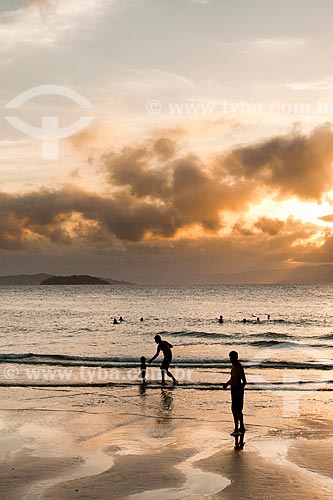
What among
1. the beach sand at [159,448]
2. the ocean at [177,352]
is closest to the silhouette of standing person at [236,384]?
the beach sand at [159,448]

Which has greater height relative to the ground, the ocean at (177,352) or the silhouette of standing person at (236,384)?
the silhouette of standing person at (236,384)

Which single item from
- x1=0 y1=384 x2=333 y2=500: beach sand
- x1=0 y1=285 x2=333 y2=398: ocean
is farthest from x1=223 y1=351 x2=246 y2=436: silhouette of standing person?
x1=0 y1=285 x2=333 y2=398: ocean

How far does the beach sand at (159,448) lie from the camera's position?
11250 millimetres

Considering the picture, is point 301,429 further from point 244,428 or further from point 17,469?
point 17,469

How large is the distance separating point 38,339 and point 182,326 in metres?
22.5

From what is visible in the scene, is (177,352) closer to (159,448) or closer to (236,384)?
(236,384)

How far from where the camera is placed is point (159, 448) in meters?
14.2

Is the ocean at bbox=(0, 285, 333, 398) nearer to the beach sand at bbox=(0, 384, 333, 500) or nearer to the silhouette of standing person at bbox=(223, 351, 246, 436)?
the beach sand at bbox=(0, 384, 333, 500)

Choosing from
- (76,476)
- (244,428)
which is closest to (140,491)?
(76,476)

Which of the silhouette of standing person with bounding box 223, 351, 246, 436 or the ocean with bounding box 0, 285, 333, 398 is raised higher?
the silhouette of standing person with bounding box 223, 351, 246, 436

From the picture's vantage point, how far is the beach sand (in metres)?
11.2

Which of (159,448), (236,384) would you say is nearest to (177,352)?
(236,384)

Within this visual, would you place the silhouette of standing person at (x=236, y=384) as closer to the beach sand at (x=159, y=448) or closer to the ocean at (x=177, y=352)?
the beach sand at (x=159, y=448)

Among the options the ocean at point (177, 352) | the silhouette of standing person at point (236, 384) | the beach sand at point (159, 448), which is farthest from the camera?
the ocean at point (177, 352)
